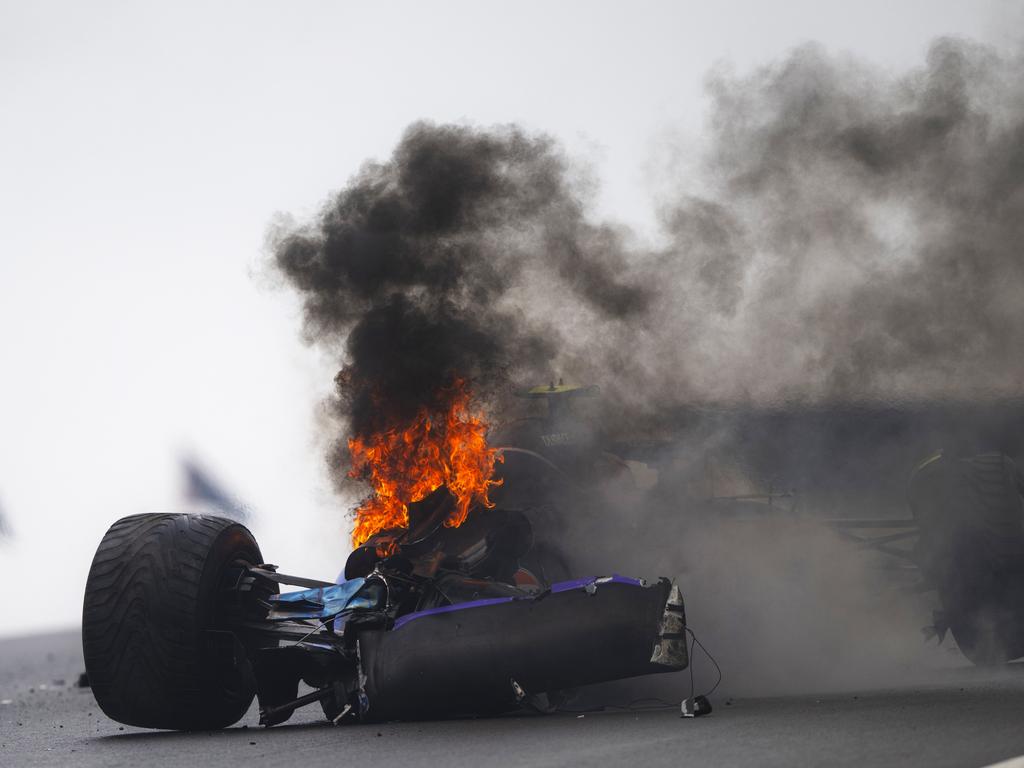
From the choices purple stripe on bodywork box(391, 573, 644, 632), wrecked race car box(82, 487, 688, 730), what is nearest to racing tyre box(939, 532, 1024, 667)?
wrecked race car box(82, 487, 688, 730)

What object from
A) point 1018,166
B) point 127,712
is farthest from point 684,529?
point 1018,166

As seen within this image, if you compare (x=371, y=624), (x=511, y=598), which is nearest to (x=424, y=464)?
(x=371, y=624)

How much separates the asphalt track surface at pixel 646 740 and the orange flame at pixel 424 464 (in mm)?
1603

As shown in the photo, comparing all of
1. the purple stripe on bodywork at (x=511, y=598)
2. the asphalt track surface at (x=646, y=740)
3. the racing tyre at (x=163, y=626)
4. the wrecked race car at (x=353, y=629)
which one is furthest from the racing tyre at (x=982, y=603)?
the racing tyre at (x=163, y=626)

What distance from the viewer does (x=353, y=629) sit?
867cm

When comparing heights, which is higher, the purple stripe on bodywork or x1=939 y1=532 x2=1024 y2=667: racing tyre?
the purple stripe on bodywork

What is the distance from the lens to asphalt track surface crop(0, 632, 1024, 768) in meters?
6.42

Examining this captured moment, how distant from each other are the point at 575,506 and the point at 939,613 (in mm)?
4007

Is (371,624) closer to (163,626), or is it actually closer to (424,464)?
(163,626)

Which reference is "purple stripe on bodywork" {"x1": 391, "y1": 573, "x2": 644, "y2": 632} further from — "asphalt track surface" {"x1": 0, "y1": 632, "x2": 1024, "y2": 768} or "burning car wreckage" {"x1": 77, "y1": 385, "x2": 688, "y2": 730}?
"asphalt track surface" {"x1": 0, "y1": 632, "x2": 1024, "y2": 768}

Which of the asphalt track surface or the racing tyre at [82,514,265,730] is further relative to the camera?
the racing tyre at [82,514,265,730]

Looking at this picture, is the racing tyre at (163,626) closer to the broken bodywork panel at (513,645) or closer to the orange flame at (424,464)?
the broken bodywork panel at (513,645)

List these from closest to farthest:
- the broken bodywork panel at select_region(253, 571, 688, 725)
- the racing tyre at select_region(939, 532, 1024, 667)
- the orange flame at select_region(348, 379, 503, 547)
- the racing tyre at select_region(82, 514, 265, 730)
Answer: the broken bodywork panel at select_region(253, 571, 688, 725), the racing tyre at select_region(82, 514, 265, 730), the orange flame at select_region(348, 379, 503, 547), the racing tyre at select_region(939, 532, 1024, 667)

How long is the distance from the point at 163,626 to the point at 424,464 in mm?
2412
